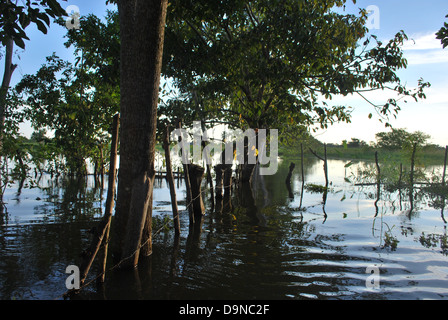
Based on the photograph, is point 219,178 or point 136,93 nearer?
point 136,93

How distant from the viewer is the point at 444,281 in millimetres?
4586

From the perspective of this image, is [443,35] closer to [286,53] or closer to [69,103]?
[286,53]

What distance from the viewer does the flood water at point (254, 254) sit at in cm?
423

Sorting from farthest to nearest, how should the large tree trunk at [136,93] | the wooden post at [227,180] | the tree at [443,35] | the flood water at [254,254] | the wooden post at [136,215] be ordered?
the wooden post at [227,180], the tree at [443,35], the large tree trunk at [136,93], the wooden post at [136,215], the flood water at [254,254]

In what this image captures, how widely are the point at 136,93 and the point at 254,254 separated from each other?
3273 millimetres

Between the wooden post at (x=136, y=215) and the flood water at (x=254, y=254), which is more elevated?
the wooden post at (x=136, y=215)

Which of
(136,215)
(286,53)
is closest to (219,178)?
(286,53)

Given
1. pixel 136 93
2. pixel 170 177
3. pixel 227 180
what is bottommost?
pixel 227 180

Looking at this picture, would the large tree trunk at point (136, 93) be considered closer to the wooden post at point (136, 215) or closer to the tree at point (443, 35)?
the wooden post at point (136, 215)

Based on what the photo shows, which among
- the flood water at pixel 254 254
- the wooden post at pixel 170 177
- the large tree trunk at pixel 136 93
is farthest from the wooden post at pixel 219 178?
the large tree trunk at pixel 136 93

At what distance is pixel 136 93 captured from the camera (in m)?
4.73

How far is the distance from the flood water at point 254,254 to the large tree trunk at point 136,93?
0.90 meters

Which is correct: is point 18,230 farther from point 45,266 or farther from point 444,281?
point 444,281
